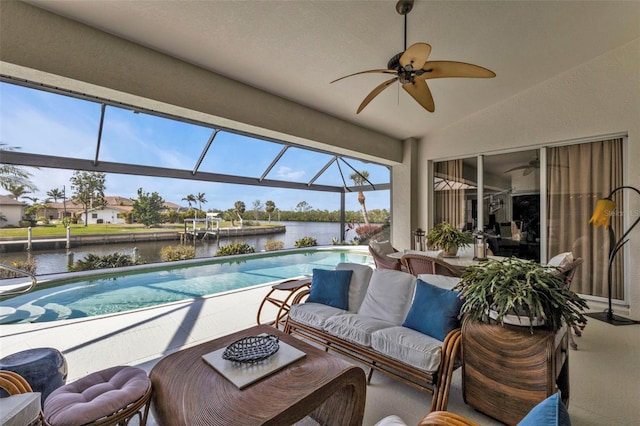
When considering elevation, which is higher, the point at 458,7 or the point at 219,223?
the point at 458,7

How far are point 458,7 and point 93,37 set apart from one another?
3.63 m

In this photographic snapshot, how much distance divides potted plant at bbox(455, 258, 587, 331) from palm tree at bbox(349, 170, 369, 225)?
7067mm

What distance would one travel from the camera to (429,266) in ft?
10.5

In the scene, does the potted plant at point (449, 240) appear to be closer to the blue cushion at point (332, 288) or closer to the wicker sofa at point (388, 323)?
the wicker sofa at point (388, 323)

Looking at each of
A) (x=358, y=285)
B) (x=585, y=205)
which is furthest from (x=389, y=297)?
(x=585, y=205)

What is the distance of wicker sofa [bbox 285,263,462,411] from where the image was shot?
1.96 meters

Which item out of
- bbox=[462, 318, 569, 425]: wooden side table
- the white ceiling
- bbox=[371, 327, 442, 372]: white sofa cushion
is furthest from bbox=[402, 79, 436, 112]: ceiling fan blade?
bbox=[371, 327, 442, 372]: white sofa cushion

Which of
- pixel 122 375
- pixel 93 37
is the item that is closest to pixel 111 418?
pixel 122 375

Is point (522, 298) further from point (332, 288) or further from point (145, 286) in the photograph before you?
point (145, 286)

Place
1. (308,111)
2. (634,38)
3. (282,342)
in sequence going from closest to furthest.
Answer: (282,342) < (634,38) < (308,111)

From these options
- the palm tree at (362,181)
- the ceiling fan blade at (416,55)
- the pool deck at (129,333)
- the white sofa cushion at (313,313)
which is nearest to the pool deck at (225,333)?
the pool deck at (129,333)

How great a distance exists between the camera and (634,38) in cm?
386

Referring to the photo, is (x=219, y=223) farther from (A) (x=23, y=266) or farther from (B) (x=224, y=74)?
(B) (x=224, y=74)

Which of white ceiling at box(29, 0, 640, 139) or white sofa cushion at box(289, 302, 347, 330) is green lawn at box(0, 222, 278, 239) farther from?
white sofa cushion at box(289, 302, 347, 330)
